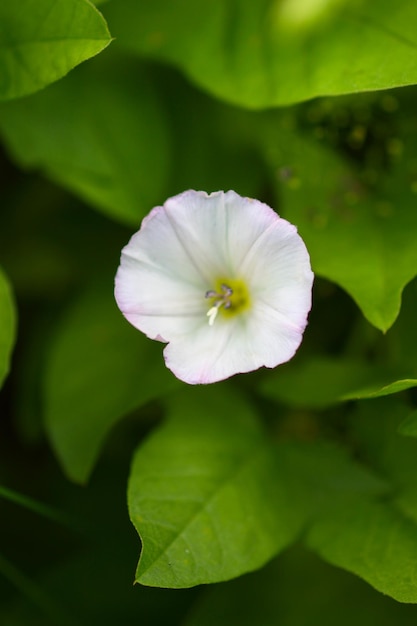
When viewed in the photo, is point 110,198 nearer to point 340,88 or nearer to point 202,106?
point 202,106

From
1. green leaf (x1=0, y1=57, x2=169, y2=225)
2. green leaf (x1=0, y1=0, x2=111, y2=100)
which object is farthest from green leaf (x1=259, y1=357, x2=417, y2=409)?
green leaf (x1=0, y1=0, x2=111, y2=100)

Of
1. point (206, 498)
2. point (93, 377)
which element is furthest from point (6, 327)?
point (206, 498)

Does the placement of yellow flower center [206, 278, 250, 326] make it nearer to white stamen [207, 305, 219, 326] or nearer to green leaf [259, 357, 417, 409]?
white stamen [207, 305, 219, 326]

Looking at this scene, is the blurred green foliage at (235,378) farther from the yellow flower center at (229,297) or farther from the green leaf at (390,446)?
the yellow flower center at (229,297)

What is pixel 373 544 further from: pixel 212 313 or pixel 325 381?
pixel 212 313

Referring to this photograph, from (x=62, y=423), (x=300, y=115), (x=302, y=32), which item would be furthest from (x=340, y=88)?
(x=62, y=423)

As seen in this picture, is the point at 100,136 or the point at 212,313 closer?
the point at 212,313

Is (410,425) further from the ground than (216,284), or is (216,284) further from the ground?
(216,284)
